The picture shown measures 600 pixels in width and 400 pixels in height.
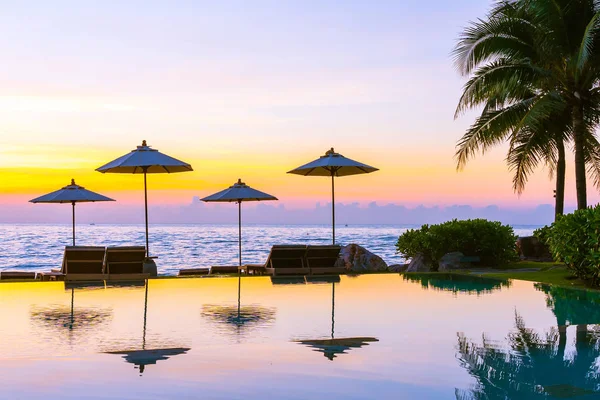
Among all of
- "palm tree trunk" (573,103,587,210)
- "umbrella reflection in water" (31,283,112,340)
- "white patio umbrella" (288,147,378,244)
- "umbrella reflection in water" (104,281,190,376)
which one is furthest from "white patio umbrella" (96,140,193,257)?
"palm tree trunk" (573,103,587,210)

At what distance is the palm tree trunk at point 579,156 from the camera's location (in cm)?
1831

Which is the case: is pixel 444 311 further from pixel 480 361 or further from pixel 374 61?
pixel 374 61

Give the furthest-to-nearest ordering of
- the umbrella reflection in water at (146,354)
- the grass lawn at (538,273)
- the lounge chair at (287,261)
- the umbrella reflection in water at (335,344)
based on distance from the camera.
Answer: the lounge chair at (287,261) < the grass lawn at (538,273) < the umbrella reflection in water at (335,344) < the umbrella reflection in water at (146,354)

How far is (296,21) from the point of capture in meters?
21.1

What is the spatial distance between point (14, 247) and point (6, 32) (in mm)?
41670

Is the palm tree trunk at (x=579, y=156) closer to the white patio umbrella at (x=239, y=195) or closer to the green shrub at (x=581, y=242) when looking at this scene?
the green shrub at (x=581, y=242)

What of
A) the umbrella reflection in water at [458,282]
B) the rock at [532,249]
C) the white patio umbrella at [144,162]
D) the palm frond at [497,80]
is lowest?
the umbrella reflection in water at [458,282]

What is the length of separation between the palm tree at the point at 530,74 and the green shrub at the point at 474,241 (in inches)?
84.5

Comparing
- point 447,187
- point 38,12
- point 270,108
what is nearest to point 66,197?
point 38,12

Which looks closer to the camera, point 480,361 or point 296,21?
point 480,361

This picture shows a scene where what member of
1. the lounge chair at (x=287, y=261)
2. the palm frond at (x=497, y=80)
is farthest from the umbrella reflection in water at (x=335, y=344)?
the palm frond at (x=497, y=80)

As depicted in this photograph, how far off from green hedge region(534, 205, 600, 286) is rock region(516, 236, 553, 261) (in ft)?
20.5

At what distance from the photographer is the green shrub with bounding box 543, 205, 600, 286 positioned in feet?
41.6

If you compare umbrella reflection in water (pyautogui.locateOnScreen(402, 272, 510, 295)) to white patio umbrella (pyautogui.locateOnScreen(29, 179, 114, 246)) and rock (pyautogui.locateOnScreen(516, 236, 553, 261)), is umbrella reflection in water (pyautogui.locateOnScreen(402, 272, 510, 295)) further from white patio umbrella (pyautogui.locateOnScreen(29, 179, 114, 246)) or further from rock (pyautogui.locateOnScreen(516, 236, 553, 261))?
white patio umbrella (pyautogui.locateOnScreen(29, 179, 114, 246))
